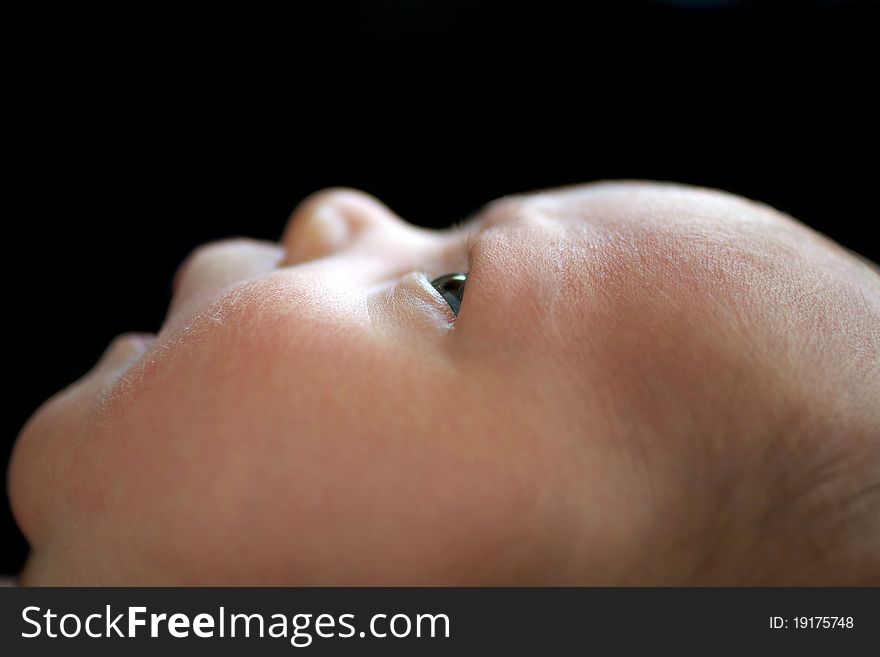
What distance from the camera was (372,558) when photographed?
0.60 m

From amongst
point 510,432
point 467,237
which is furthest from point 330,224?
point 510,432

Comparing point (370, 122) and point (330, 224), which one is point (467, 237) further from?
point (370, 122)

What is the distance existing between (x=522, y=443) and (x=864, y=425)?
0.32m

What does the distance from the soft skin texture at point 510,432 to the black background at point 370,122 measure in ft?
1.83

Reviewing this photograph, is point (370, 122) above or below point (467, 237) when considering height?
above

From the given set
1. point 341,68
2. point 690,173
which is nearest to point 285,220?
point 341,68

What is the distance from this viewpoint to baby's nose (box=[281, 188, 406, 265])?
0.92m

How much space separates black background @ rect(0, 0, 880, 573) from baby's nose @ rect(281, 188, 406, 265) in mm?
344

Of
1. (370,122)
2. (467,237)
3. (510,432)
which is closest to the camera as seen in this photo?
(510,432)

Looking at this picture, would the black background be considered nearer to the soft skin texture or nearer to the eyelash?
the eyelash

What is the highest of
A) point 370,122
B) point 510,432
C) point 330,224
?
point 370,122

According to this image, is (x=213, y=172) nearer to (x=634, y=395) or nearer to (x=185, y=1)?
(x=185, y=1)

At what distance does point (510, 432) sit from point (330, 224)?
0.45 metres

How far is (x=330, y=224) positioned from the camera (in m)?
0.97
